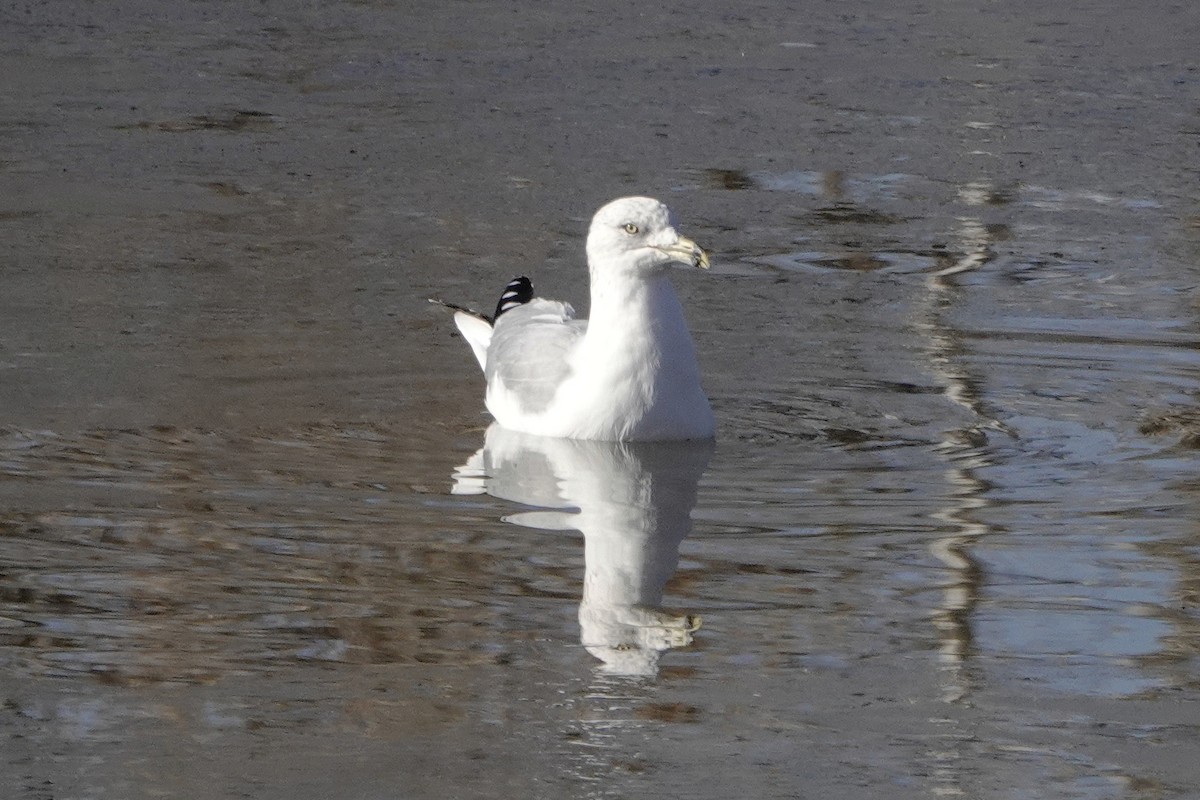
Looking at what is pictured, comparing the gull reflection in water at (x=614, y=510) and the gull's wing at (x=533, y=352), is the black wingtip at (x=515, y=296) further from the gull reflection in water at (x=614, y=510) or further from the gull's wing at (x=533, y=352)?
the gull reflection in water at (x=614, y=510)

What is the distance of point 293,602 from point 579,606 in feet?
2.31

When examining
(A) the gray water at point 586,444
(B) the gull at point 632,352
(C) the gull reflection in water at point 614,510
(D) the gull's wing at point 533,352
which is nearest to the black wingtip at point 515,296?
(D) the gull's wing at point 533,352

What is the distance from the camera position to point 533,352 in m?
7.70

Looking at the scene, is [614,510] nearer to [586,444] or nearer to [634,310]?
[586,444]

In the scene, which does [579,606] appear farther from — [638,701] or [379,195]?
[379,195]

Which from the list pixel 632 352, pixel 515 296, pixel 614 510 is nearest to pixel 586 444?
pixel 632 352

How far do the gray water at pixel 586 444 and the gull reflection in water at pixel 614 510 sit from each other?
0.02 meters

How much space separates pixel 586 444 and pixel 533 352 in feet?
1.70

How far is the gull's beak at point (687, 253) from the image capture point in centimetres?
701

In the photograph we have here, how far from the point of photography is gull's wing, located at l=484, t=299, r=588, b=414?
297 inches

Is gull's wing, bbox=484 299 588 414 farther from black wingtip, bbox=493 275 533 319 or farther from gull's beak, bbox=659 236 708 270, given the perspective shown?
gull's beak, bbox=659 236 708 270

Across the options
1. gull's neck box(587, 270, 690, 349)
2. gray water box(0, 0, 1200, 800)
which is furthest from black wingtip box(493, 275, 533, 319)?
gull's neck box(587, 270, 690, 349)

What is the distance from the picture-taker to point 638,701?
471 cm

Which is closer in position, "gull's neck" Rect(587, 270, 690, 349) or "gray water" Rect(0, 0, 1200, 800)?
"gray water" Rect(0, 0, 1200, 800)
